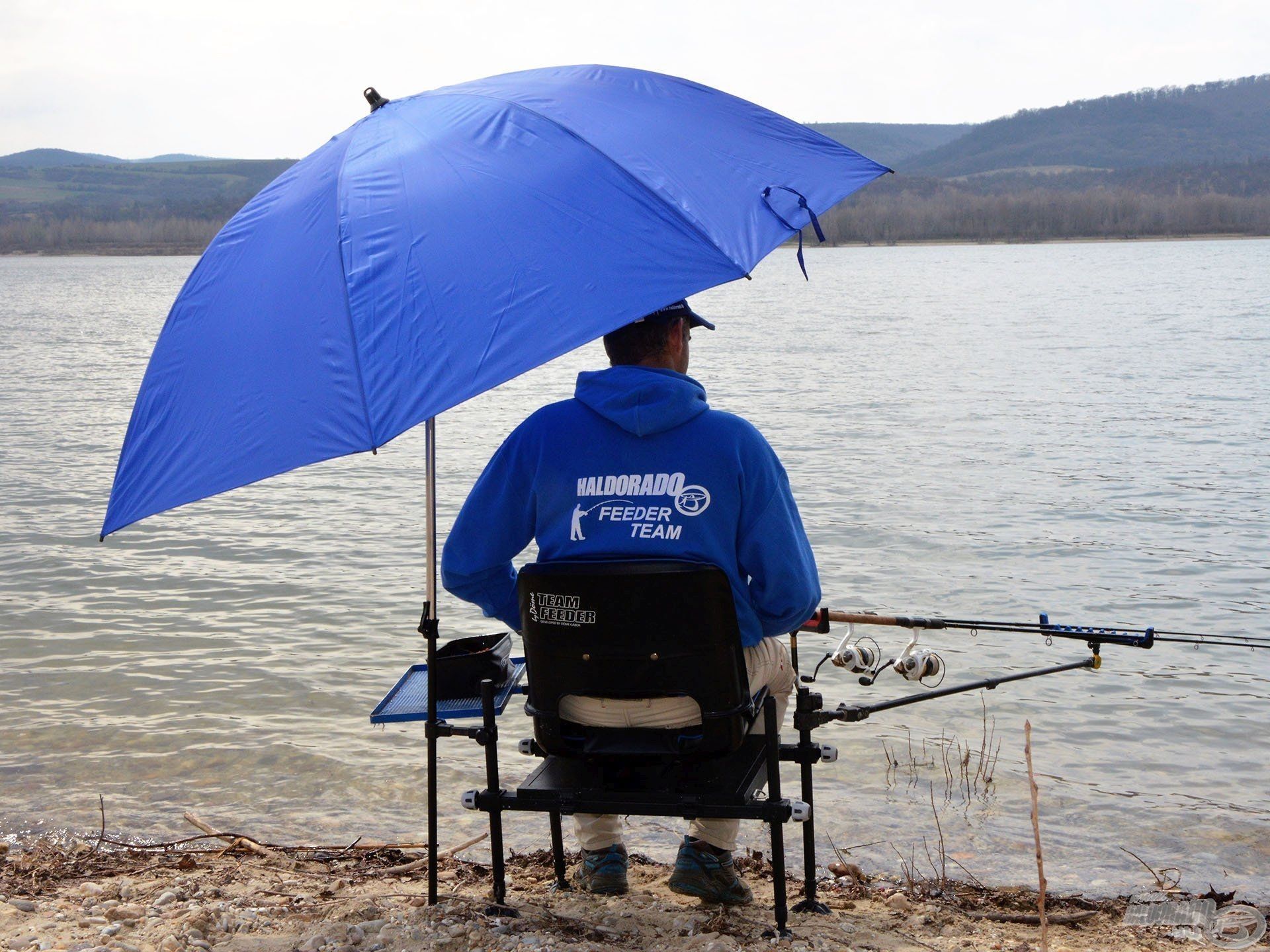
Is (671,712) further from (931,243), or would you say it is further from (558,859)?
(931,243)

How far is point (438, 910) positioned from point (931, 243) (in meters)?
126

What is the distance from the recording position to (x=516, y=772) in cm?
605

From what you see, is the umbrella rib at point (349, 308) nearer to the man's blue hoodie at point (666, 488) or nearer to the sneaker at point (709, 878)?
the man's blue hoodie at point (666, 488)

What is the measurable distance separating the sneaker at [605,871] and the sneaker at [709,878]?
155 mm

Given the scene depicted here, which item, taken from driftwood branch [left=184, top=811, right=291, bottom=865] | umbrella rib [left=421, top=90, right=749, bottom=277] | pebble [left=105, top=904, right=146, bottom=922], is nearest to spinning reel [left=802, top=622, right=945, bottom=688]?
driftwood branch [left=184, top=811, right=291, bottom=865]

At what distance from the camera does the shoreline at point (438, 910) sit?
10.9 ft

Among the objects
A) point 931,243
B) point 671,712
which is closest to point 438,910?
point 671,712

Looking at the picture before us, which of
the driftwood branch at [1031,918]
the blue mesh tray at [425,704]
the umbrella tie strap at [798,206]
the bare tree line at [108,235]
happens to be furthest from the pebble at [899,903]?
the bare tree line at [108,235]

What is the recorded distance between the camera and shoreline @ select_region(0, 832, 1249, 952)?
3.31 metres

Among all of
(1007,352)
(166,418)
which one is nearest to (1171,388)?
(1007,352)

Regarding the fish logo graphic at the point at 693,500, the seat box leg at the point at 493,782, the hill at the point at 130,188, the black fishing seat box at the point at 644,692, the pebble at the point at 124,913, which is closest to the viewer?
the black fishing seat box at the point at 644,692

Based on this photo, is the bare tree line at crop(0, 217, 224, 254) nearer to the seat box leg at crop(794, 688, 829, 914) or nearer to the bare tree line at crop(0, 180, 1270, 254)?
the bare tree line at crop(0, 180, 1270, 254)

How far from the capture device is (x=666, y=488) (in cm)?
311

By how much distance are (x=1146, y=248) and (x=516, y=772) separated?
111851mm
